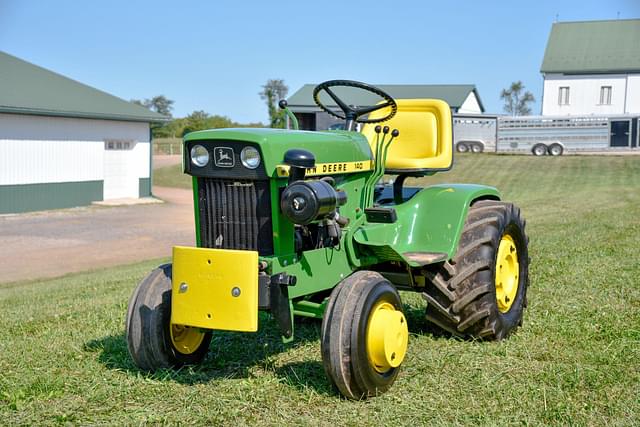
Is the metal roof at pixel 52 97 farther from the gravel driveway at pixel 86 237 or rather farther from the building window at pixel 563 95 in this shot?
the building window at pixel 563 95

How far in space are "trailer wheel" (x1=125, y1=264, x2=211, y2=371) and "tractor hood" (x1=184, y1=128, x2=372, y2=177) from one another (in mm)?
944

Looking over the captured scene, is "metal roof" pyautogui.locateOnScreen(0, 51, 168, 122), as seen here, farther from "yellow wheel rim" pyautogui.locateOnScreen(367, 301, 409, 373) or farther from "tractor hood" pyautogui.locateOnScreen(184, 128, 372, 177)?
"yellow wheel rim" pyautogui.locateOnScreen(367, 301, 409, 373)

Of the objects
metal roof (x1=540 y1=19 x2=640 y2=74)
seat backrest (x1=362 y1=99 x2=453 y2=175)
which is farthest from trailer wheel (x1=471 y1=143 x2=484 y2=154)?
seat backrest (x1=362 y1=99 x2=453 y2=175)

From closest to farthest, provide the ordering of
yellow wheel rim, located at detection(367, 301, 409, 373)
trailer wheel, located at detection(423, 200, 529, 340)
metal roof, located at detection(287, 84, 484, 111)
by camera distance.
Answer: yellow wheel rim, located at detection(367, 301, 409, 373) < trailer wheel, located at detection(423, 200, 529, 340) < metal roof, located at detection(287, 84, 484, 111)

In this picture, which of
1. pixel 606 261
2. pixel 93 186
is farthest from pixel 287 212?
pixel 93 186

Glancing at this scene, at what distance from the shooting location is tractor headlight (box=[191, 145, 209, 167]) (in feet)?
14.8

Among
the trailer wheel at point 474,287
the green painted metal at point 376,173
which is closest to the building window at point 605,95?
the trailer wheel at point 474,287

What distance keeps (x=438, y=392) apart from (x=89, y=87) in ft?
79.8

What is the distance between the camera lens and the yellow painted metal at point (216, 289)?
408 centimetres

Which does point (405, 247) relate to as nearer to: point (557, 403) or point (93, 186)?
point (557, 403)

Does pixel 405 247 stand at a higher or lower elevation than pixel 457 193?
lower

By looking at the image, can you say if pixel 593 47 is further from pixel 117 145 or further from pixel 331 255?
pixel 331 255

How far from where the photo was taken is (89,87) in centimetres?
2641

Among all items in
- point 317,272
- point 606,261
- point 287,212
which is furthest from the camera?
point 606,261
